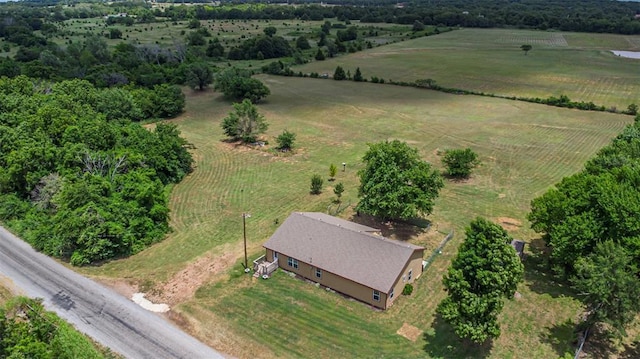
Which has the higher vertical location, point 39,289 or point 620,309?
point 620,309

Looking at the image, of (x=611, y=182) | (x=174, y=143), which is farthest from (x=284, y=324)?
(x=174, y=143)

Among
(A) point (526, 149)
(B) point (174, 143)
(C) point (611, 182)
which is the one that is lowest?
(A) point (526, 149)

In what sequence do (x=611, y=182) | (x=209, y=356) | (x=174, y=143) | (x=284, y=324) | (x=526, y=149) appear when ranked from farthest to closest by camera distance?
(x=526, y=149) < (x=174, y=143) < (x=611, y=182) < (x=284, y=324) < (x=209, y=356)

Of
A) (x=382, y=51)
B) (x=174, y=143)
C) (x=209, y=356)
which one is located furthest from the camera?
(x=382, y=51)

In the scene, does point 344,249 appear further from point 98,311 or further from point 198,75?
point 198,75

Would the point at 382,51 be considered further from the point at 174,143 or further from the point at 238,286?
the point at 238,286

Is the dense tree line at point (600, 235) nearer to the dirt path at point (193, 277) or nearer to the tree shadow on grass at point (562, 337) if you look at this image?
the tree shadow on grass at point (562, 337)

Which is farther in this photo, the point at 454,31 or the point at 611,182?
the point at 454,31
